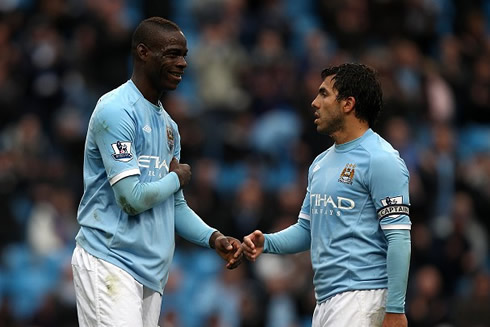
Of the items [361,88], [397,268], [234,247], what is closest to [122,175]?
[234,247]

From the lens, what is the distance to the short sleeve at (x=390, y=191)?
6922 mm

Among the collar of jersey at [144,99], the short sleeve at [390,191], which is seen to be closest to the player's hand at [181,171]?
the collar of jersey at [144,99]

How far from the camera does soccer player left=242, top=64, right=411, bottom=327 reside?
692 centimetres

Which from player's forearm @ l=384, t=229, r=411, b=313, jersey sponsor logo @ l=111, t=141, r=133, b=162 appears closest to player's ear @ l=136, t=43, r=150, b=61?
jersey sponsor logo @ l=111, t=141, r=133, b=162

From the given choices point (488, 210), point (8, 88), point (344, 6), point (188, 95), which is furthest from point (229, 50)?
point (488, 210)

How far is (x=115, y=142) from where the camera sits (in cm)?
701

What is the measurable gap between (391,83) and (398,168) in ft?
28.9

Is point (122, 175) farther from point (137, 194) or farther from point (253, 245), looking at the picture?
point (253, 245)

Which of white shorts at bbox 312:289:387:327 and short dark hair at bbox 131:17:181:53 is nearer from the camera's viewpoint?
white shorts at bbox 312:289:387:327

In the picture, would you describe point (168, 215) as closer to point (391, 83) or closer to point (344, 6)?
point (391, 83)

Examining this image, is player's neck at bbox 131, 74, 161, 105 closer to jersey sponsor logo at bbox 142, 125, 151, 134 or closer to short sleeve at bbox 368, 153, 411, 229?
jersey sponsor logo at bbox 142, 125, 151, 134

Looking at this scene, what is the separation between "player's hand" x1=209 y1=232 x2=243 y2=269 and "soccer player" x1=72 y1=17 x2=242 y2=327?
0.39 meters

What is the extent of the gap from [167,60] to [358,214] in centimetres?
164

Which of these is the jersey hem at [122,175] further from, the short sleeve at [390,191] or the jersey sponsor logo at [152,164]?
the short sleeve at [390,191]
